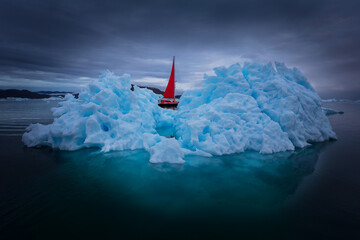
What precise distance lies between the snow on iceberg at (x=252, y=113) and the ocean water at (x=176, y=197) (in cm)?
107

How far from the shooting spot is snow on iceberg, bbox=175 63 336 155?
7.63 m

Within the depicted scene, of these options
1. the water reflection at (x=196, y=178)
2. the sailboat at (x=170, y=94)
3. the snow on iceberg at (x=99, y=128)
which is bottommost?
the water reflection at (x=196, y=178)

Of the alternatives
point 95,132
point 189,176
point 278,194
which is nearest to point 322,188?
point 278,194

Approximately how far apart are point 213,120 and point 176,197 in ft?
15.6

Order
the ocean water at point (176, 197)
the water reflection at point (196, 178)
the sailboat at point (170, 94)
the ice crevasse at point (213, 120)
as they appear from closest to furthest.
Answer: the ocean water at point (176, 197)
the water reflection at point (196, 178)
the ice crevasse at point (213, 120)
the sailboat at point (170, 94)

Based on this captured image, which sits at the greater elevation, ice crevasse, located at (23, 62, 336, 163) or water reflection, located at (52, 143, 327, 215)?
ice crevasse, located at (23, 62, 336, 163)

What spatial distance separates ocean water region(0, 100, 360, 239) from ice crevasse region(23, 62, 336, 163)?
3.04 ft

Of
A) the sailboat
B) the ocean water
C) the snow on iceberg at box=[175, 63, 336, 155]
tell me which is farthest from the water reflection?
the sailboat

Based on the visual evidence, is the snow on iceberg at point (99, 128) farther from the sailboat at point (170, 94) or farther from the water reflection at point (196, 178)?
the sailboat at point (170, 94)

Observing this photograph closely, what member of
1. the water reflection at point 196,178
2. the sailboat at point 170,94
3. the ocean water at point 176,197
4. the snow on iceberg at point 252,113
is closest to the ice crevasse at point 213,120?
the snow on iceberg at point 252,113

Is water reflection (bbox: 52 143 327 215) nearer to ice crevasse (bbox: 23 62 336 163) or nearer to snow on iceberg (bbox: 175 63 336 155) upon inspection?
ice crevasse (bbox: 23 62 336 163)

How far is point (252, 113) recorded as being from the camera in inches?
334

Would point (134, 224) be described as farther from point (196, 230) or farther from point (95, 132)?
point (95, 132)

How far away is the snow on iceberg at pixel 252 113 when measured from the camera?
7.63m
